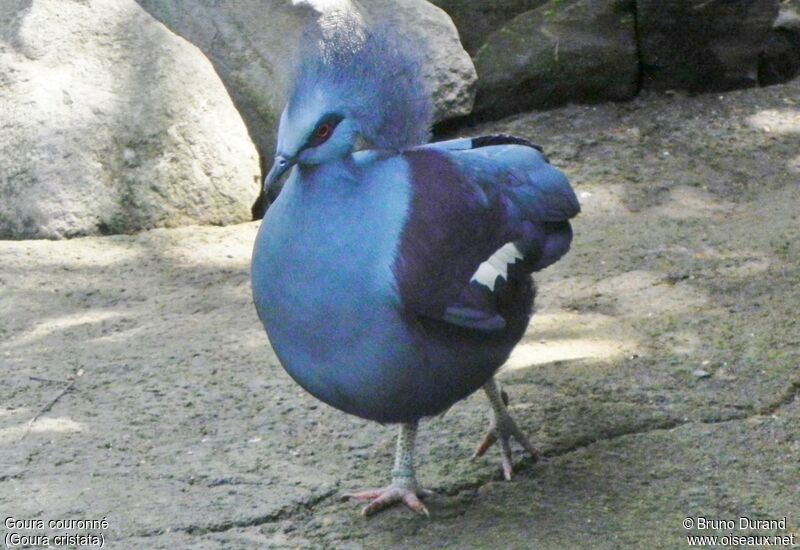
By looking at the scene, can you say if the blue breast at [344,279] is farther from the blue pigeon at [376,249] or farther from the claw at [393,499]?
the claw at [393,499]

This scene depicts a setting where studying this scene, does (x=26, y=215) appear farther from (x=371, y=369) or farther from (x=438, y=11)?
(x=371, y=369)

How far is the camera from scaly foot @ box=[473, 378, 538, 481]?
135 inches

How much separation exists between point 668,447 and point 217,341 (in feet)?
5.65

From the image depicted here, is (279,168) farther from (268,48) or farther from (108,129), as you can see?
(268,48)

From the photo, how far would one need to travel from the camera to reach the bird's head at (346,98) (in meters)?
2.85

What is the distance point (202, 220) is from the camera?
5.54 m

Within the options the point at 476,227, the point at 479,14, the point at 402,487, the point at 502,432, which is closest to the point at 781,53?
the point at 479,14

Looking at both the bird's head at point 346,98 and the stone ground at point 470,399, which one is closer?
the bird's head at point 346,98

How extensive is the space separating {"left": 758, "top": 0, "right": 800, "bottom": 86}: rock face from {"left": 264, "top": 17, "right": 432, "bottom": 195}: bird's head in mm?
3955

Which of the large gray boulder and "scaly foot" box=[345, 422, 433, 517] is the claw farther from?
the large gray boulder

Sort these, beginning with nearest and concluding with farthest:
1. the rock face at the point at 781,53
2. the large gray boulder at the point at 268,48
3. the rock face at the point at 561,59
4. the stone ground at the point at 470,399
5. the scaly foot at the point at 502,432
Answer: the stone ground at the point at 470,399 → the scaly foot at the point at 502,432 → the large gray boulder at the point at 268,48 → the rock face at the point at 561,59 → the rock face at the point at 781,53

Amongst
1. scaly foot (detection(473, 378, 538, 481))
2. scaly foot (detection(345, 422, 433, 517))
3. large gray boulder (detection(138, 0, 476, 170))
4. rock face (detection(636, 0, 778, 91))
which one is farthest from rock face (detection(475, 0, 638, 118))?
scaly foot (detection(345, 422, 433, 517))

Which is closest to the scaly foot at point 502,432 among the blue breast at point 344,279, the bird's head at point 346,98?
the blue breast at point 344,279

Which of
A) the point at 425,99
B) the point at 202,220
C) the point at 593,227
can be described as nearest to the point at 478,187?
the point at 425,99
